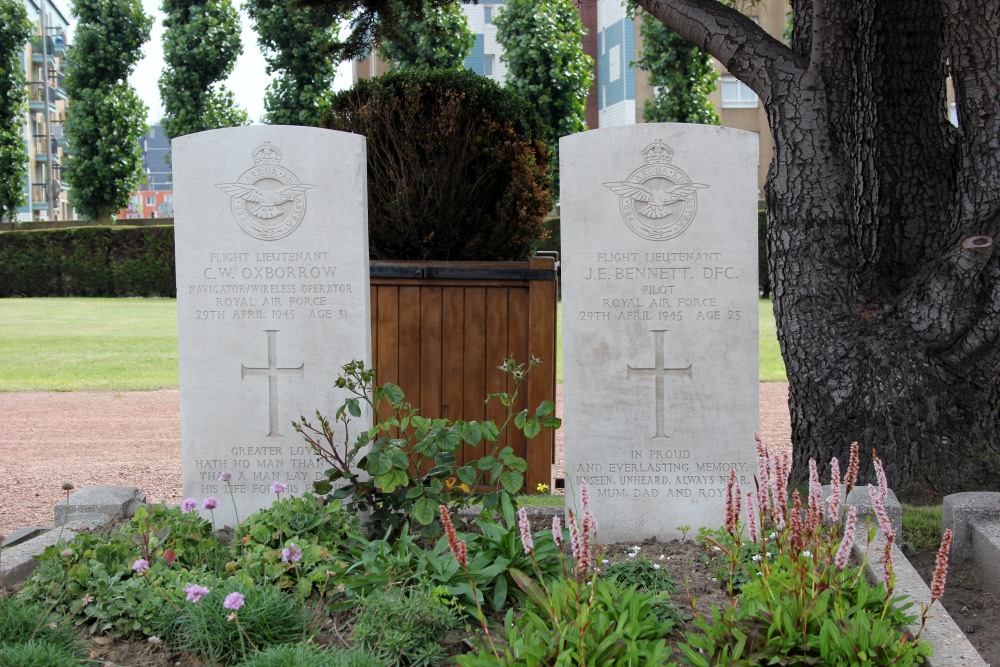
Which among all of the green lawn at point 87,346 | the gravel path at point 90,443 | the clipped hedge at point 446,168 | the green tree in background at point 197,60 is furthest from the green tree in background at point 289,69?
the clipped hedge at point 446,168

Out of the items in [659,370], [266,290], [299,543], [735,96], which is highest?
[735,96]

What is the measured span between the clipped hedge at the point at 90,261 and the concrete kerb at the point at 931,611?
23462 mm

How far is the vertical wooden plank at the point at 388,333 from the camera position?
20.5ft

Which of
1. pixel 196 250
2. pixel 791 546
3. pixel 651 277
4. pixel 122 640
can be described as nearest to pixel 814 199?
pixel 651 277

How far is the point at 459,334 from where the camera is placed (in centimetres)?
627

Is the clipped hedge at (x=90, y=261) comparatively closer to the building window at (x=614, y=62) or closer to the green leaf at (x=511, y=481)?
the building window at (x=614, y=62)

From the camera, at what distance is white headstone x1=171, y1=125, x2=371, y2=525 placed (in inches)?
179

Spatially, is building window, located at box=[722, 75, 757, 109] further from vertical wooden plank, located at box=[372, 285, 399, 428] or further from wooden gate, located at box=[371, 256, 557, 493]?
vertical wooden plank, located at box=[372, 285, 399, 428]

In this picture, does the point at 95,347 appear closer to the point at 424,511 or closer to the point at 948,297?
the point at 424,511

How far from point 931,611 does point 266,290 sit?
2.96 m

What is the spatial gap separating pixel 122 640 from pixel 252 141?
88.5 inches

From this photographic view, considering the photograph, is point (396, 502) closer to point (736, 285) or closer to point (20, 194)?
point (736, 285)

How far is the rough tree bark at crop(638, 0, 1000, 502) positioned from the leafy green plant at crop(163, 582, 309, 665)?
299 centimetres

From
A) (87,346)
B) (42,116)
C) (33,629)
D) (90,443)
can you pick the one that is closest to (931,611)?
(33,629)
